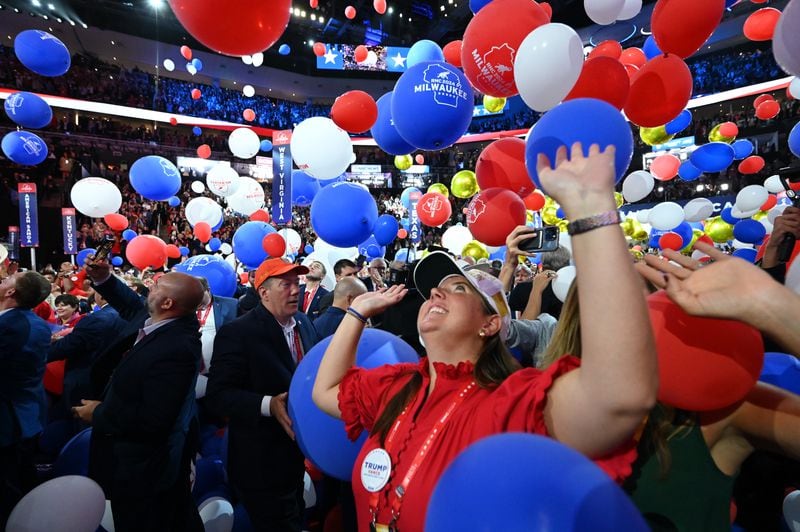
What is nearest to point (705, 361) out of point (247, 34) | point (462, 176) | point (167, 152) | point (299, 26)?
point (247, 34)

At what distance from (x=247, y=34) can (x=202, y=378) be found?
264 cm

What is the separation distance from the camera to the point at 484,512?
77 centimetres

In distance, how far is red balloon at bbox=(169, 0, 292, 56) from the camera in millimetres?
2088

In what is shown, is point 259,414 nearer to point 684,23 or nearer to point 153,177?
point 684,23

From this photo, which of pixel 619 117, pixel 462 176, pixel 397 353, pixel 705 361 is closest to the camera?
pixel 705 361

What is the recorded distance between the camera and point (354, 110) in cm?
389

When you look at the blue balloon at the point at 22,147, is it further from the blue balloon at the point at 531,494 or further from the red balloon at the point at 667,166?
the red balloon at the point at 667,166

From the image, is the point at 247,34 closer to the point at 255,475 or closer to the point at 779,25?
the point at 255,475

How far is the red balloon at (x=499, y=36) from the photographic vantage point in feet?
9.34

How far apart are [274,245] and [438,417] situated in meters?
4.28

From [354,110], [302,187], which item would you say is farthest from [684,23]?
[302,187]

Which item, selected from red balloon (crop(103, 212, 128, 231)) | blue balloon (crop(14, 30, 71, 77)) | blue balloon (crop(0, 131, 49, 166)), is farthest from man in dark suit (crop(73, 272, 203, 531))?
red balloon (crop(103, 212, 128, 231))

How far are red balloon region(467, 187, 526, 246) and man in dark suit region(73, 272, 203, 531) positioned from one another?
2.03 meters

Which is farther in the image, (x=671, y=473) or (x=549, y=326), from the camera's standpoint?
(x=549, y=326)
